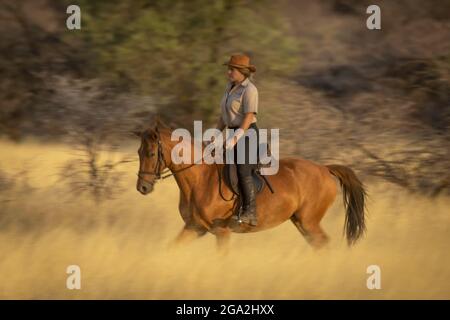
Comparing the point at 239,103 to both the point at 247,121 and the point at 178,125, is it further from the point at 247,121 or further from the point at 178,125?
the point at 178,125

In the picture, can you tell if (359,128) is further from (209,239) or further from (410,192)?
(209,239)

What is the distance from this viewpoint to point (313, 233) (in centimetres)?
831

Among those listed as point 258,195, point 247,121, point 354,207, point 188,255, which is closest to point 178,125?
point 354,207

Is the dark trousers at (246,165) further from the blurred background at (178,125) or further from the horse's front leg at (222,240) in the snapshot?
the blurred background at (178,125)

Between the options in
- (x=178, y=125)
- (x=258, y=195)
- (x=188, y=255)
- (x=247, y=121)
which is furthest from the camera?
(x=178, y=125)

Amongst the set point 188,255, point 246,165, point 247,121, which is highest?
point 247,121

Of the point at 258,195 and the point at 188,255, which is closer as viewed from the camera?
the point at 188,255

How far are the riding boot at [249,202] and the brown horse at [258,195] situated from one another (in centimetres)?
16

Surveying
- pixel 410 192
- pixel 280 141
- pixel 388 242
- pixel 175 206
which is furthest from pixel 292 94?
pixel 388 242

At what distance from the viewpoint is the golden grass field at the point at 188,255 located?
737cm

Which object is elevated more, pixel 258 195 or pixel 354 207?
pixel 258 195

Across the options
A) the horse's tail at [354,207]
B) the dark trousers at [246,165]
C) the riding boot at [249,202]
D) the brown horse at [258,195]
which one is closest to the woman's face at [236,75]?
the dark trousers at [246,165]

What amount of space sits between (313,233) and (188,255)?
1503 mm

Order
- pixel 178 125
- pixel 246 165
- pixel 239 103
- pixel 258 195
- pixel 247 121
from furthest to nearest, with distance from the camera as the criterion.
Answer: pixel 178 125, pixel 258 195, pixel 246 165, pixel 239 103, pixel 247 121
